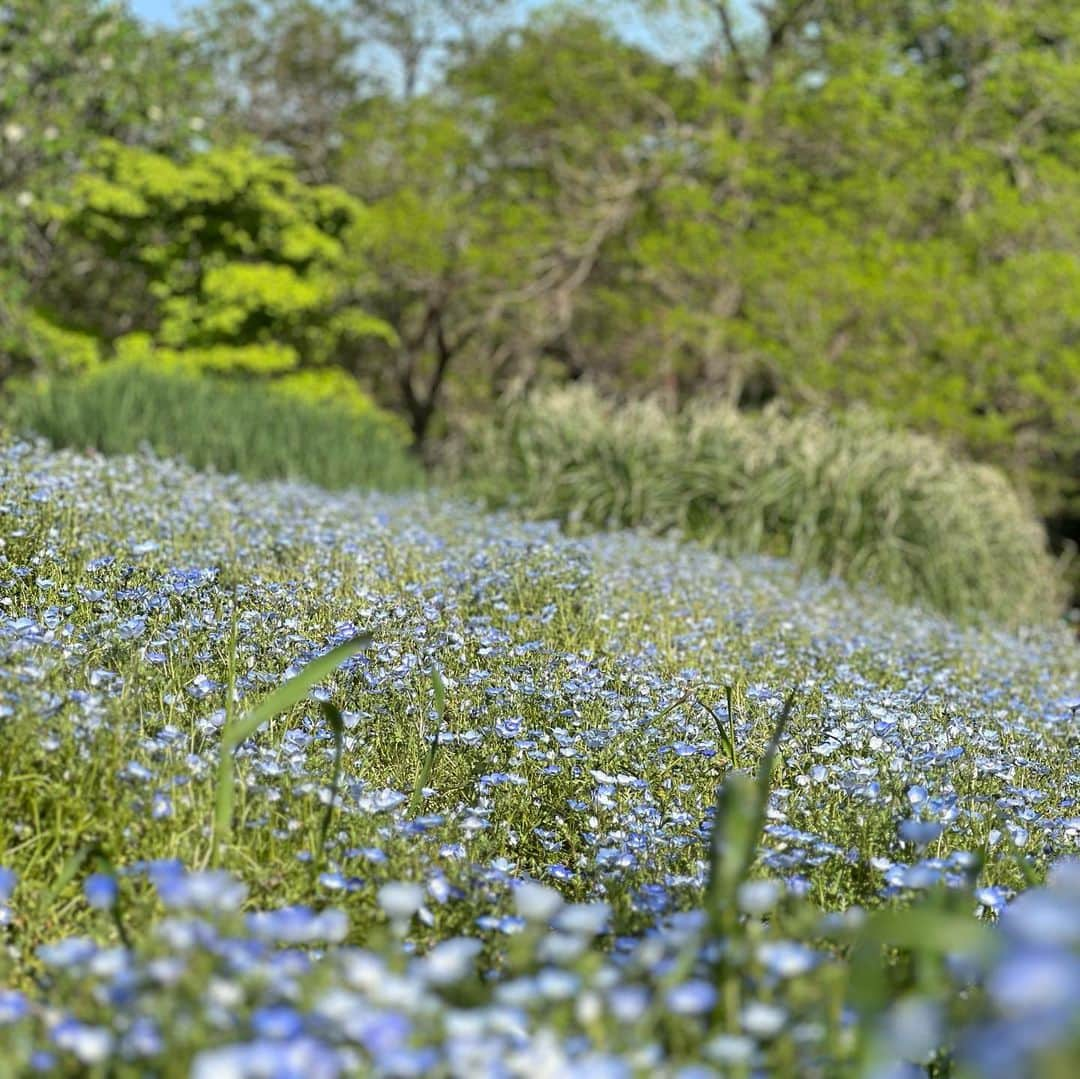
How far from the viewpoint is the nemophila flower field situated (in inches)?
60.4

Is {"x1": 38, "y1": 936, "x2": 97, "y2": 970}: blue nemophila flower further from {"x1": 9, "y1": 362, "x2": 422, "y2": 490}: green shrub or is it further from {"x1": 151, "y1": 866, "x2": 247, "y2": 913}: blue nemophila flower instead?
{"x1": 9, "y1": 362, "x2": 422, "y2": 490}: green shrub

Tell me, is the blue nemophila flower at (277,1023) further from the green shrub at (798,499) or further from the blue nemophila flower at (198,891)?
the green shrub at (798,499)

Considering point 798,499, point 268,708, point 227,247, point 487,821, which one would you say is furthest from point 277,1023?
point 227,247

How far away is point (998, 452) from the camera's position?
1534 cm

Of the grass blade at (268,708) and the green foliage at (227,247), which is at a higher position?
the green foliage at (227,247)

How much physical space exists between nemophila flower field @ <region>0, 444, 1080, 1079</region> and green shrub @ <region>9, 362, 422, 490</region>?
3833 mm

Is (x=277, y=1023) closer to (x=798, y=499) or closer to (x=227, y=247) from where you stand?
(x=798, y=499)

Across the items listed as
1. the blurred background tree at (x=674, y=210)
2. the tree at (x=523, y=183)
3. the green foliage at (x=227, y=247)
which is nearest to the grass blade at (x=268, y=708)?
the blurred background tree at (x=674, y=210)

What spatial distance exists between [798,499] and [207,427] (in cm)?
455

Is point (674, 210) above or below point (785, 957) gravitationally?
above

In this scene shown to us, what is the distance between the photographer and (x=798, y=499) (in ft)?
30.5

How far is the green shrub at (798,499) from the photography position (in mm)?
9180

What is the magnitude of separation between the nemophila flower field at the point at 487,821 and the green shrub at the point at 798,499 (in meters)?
3.16

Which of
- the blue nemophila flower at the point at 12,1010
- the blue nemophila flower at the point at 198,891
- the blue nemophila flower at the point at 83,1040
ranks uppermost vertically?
the blue nemophila flower at the point at 198,891
